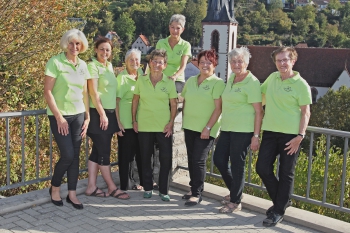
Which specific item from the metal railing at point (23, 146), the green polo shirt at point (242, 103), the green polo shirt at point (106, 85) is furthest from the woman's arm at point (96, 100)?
the green polo shirt at point (242, 103)

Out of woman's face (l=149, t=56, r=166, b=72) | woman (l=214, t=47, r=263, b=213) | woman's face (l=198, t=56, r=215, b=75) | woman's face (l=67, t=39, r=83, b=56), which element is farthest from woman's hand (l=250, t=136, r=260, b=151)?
woman's face (l=67, t=39, r=83, b=56)

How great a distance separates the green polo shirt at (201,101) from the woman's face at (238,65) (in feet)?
0.73

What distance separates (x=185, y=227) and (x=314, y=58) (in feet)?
161

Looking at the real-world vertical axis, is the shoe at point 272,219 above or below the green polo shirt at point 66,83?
below

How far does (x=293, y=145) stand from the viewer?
157 inches

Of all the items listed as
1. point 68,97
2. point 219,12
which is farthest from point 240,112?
point 219,12

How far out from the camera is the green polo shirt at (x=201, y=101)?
174 inches

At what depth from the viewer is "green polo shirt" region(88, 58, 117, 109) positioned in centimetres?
450

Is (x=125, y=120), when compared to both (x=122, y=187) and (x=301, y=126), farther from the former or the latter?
(x=301, y=126)

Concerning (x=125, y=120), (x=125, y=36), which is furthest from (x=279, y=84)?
(x=125, y=36)

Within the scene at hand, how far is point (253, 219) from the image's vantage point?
4367mm

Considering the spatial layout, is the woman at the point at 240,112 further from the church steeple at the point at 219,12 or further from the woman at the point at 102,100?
the church steeple at the point at 219,12

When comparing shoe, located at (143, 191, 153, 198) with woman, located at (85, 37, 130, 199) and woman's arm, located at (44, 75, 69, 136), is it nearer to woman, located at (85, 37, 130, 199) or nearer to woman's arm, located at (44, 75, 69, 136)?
woman, located at (85, 37, 130, 199)

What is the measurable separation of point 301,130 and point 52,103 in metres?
2.26
